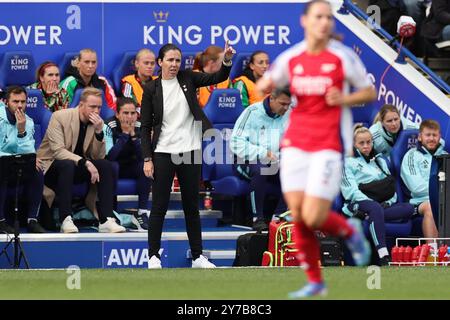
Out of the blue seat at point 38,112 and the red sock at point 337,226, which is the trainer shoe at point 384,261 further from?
the red sock at point 337,226

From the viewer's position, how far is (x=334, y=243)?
1391 cm

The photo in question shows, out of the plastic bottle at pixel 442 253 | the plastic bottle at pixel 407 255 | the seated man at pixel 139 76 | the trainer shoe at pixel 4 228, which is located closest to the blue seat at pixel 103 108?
the seated man at pixel 139 76

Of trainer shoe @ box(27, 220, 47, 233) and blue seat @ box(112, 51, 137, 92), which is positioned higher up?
blue seat @ box(112, 51, 137, 92)

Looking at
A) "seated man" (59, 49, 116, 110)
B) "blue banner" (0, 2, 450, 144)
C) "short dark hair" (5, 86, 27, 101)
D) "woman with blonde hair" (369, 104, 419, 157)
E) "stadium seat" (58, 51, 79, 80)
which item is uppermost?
"blue banner" (0, 2, 450, 144)

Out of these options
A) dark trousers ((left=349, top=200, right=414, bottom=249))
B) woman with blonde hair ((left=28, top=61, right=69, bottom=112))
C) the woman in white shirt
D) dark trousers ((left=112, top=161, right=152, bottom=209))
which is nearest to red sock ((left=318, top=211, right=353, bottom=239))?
the woman in white shirt

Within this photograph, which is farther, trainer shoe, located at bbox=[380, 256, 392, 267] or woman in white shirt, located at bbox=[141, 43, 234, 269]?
trainer shoe, located at bbox=[380, 256, 392, 267]

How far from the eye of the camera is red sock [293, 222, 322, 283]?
29.9ft

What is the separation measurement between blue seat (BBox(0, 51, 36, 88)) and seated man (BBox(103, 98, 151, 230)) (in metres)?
1.33

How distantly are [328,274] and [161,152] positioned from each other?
2.07m

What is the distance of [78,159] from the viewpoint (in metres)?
14.9

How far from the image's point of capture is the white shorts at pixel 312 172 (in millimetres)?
9000

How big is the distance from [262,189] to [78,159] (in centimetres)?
207

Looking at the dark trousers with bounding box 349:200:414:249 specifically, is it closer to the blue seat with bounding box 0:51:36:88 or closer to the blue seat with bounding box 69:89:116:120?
the blue seat with bounding box 69:89:116:120

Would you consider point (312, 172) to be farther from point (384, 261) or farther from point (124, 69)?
point (124, 69)
